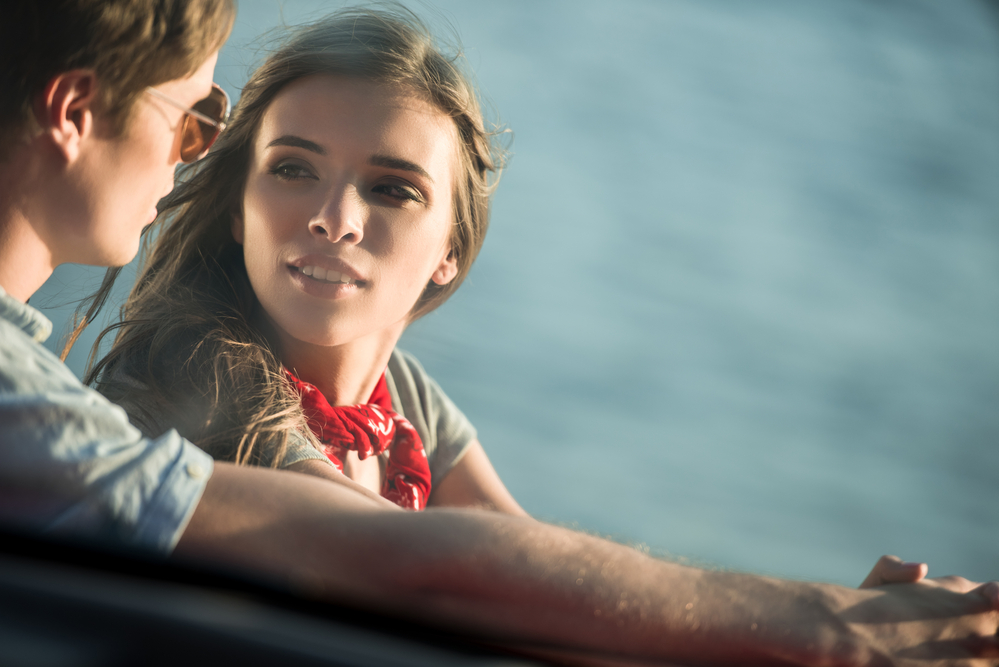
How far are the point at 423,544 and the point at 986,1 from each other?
1139 mm

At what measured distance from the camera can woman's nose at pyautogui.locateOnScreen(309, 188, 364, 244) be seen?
48.9 inches

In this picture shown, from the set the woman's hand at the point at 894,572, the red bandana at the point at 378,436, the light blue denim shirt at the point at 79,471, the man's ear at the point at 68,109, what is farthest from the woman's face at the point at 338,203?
the woman's hand at the point at 894,572

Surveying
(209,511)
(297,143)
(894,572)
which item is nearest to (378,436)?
(297,143)

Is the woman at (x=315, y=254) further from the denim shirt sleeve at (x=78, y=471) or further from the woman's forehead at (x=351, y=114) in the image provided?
the denim shirt sleeve at (x=78, y=471)

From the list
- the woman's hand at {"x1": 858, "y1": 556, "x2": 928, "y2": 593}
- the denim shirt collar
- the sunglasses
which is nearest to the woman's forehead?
the sunglasses

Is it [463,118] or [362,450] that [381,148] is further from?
[362,450]

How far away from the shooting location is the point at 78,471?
2.45ft

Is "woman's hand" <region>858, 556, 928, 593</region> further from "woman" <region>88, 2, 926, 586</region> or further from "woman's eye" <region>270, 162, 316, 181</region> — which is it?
"woman's eye" <region>270, 162, 316, 181</region>

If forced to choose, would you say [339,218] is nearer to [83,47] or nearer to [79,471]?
[83,47]

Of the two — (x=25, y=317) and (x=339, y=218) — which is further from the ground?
(x=339, y=218)

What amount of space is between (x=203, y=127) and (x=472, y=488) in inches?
39.7

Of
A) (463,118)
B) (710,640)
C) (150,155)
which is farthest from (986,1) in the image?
(150,155)

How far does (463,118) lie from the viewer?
147 cm

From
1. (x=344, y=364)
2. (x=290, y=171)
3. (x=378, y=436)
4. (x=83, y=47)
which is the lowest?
(x=378, y=436)
